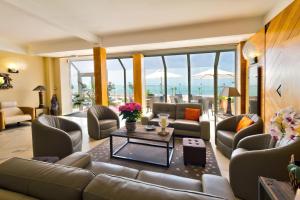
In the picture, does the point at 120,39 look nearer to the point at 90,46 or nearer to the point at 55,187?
the point at 90,46

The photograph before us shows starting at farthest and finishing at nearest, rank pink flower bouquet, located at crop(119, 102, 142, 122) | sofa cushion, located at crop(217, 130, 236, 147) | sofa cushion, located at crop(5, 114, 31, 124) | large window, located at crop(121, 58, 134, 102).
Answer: large window, located at crop(121, 58, 134, 102)
sofa cushion, located at crop(5, 114, 31, 124)
pink flower bouquet, located at crop(119, 102, 142, 122)
sofa cushion, located at crop(217, 130, 236, 147)

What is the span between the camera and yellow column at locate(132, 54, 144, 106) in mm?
6359

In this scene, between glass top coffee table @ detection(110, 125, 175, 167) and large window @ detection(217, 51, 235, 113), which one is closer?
glass top coffee table @ detection(110, 125, 175, 167)

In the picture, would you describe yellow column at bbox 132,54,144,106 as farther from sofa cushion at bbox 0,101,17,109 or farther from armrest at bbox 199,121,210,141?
sofa cushion at bbox 0,101,17,109

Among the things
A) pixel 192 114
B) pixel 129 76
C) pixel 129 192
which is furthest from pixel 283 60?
pixel 129 76

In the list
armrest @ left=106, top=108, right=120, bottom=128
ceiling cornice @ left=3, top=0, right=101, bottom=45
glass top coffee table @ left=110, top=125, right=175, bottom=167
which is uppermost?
ceiling cornice @ left=3, top=0, right=101, bottom=45

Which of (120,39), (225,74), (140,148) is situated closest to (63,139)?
(140,148)

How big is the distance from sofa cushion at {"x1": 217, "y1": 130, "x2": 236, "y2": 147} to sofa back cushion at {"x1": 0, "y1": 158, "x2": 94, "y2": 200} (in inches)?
104

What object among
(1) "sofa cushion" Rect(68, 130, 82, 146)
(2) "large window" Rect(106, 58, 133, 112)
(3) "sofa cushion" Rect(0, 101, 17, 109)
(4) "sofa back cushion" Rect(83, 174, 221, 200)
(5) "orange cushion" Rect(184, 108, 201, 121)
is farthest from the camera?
(2) "large window" Rect(106, 58, 133, 112)

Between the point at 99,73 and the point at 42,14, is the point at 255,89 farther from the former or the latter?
the point at 42,14

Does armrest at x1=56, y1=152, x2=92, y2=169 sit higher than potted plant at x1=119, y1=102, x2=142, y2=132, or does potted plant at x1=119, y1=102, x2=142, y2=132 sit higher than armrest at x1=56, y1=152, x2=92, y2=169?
potted plant at x1=119, y1=102, x2=142, y2=132

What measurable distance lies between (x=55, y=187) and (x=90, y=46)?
5.31 meters

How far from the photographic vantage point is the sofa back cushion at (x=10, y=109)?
17.7 feet

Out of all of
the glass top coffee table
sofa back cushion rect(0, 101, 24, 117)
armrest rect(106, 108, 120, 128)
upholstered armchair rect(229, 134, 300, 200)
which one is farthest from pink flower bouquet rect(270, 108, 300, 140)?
sofa back cushion rect(0, 101, 24, 117)
